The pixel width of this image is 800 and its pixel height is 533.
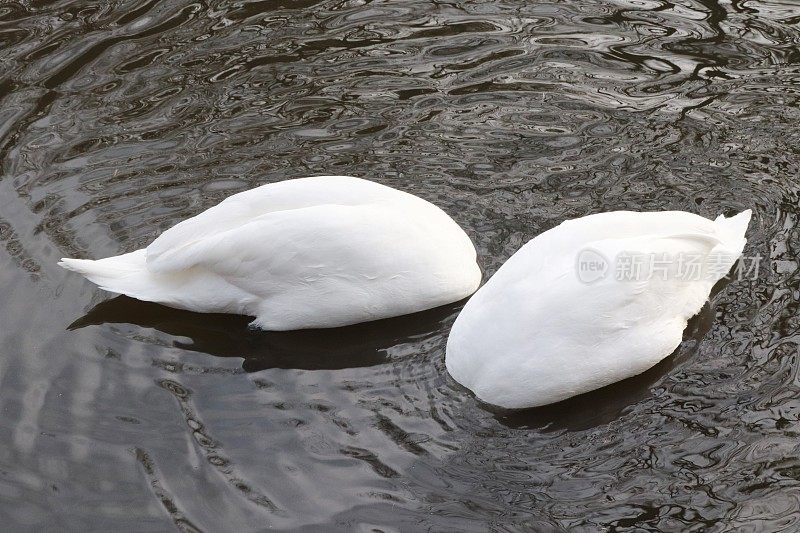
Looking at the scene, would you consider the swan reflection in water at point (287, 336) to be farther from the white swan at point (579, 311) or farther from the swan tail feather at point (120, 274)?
the white swan at point (579, 311)

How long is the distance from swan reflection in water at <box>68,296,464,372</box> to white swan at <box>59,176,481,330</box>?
82mm

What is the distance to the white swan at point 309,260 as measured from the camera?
662cm

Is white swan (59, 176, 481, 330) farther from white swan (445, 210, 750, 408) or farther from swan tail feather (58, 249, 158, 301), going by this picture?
white swan (445, 210, 750, 408)

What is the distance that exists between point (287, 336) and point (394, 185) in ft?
5.59

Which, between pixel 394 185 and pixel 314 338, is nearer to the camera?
pixel 314 338

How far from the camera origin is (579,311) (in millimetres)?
5805

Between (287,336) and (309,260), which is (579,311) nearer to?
(309,260)

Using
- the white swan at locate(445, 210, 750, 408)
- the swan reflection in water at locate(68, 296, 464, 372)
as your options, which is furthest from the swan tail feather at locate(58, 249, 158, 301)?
the white swan at locate(445, 210, 750, 408)

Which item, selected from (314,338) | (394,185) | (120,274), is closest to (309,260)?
(314,338)

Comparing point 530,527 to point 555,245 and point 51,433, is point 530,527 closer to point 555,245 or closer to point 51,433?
point 555,245

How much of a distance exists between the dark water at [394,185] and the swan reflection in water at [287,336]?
2 cm

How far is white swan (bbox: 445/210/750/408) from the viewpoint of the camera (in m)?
5.83

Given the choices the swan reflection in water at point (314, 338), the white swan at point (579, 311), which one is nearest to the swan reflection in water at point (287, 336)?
the swan reflection in water at point (314, 338)

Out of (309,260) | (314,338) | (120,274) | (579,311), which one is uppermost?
(120,274)
